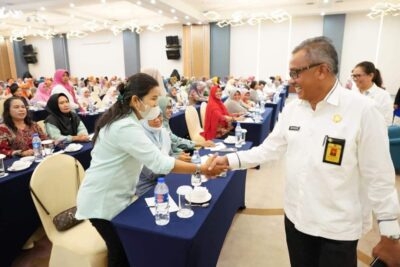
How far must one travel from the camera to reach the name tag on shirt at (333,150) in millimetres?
1137

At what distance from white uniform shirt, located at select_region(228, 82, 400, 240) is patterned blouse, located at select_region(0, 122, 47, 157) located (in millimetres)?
2616

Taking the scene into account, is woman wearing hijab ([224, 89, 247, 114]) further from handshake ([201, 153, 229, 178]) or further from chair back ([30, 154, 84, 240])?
chair back ([30, 154, 84, 240])

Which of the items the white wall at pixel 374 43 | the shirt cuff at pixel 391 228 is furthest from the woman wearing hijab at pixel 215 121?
the white wall at pixel 374 43

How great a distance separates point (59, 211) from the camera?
1.90 metres

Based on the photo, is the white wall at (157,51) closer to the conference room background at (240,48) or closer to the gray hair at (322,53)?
the conference room background at (240,48)

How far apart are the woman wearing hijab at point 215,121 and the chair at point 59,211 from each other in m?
2.39

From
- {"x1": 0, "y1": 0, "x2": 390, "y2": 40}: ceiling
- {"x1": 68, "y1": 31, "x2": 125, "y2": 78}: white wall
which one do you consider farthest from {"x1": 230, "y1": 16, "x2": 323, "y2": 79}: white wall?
{"x1": 68, "y1": 31, "x2": 125, "y2": 78}: white wall

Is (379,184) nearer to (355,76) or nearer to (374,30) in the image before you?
(355,76)

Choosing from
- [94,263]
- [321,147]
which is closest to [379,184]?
[321,147]

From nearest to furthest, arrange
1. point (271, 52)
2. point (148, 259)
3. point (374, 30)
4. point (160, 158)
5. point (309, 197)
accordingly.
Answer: point (309, 197) < point (148, 259) < point (160, 158) < point (374, 30) < point (271, 52)

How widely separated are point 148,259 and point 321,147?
1.03 meters

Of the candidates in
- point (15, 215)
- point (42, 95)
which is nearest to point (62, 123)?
point (15, 215)

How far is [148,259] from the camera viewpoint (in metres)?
1.46

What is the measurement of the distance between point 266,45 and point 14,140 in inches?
445
